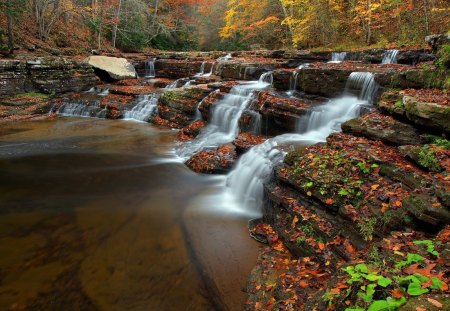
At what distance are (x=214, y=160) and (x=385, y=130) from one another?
14.0 ft

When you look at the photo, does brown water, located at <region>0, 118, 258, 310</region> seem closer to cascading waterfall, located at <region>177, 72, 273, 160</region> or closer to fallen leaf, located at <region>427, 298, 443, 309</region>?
cascading waterfall, located at <region>177, 72, 273, 160</region>

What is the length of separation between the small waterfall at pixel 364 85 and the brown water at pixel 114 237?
503 centimetres

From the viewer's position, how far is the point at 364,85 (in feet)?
28.5

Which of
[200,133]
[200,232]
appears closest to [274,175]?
[200,232]

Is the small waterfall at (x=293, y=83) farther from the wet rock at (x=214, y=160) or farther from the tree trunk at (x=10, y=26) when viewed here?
the tree trunk at (x=10, y=26)

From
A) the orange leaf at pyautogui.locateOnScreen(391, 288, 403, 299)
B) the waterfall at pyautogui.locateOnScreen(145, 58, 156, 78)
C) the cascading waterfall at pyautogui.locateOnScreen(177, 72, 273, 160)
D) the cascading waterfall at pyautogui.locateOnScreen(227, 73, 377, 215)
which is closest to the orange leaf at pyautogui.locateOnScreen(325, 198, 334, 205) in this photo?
the cascading waterfall at pyautogui.locateOnScreen(227, 73, 377, 215)

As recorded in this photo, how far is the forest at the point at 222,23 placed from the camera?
15.7 meters

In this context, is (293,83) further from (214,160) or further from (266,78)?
(214,160)

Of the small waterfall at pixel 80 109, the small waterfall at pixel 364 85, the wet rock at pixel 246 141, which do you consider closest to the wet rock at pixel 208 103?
the wet rock at pixel 246 141

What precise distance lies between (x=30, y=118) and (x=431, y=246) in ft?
49.8

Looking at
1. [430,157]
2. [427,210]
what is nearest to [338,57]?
[430,157]

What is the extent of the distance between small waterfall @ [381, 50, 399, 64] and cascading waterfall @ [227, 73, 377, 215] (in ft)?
14.2

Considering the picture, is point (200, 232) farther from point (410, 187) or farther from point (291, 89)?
point (291, 89)

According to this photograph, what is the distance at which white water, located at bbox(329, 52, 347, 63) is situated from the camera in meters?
14.4
